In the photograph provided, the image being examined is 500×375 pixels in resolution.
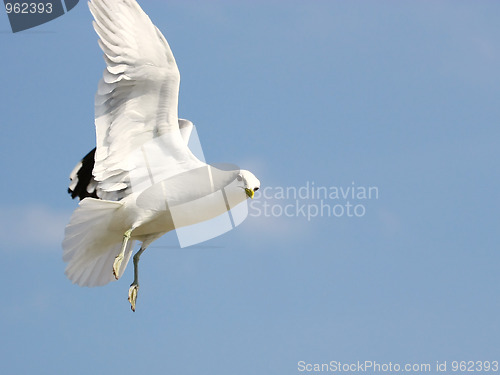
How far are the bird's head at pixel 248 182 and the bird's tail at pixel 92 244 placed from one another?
1475 millimetres

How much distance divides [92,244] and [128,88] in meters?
1.97

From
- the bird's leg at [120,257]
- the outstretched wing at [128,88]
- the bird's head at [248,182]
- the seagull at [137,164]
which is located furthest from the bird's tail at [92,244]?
the bird's head at [248,182]

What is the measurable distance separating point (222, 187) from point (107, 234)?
4.97ft

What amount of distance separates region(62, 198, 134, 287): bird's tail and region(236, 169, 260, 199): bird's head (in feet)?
4.84

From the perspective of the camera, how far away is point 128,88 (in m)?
13.6

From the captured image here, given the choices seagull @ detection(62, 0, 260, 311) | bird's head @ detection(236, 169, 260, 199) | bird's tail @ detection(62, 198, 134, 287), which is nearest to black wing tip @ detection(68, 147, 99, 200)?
seagull @ detection(62, 0, 260, 311)

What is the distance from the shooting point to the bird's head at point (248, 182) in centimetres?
1358

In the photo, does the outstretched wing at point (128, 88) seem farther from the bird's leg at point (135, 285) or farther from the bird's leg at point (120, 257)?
the bird's leg at point (135, 285)

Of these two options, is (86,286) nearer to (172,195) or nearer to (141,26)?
(172,195)

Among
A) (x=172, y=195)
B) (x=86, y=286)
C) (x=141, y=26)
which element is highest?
(x=141, y=26)

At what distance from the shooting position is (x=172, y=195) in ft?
45.4

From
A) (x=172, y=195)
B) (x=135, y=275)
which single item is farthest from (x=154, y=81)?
(x=135, y=275)

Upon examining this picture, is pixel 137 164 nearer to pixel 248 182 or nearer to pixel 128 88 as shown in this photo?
pixel 128 88

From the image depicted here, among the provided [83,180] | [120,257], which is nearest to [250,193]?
[120,257]
